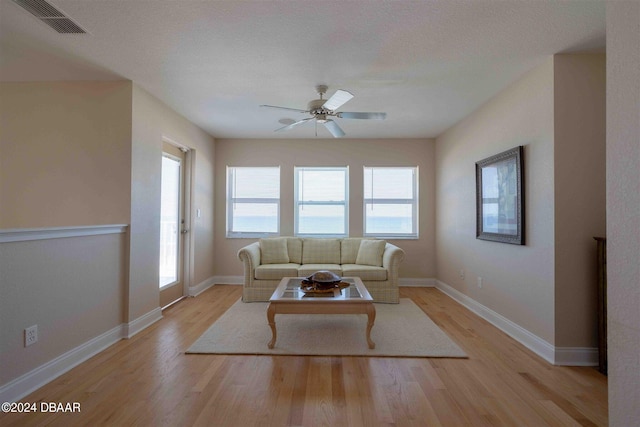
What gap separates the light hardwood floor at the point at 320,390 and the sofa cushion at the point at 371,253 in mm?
1833

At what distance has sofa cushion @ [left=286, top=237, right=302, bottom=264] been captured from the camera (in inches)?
189

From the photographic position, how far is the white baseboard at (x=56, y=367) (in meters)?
1.94

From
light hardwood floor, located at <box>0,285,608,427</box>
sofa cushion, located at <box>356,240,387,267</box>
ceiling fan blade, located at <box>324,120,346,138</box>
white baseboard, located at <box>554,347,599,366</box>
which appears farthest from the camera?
sofa cushion, located at <box>356,240,387,267</box>

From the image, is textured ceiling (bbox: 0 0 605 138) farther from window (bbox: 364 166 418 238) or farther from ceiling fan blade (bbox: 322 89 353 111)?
window (bbox: 364 166 418 238)

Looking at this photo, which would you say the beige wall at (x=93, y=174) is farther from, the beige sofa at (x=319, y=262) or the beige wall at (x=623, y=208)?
the beige wall at (x=623, y=208)

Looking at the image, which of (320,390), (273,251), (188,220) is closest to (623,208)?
(320,390)

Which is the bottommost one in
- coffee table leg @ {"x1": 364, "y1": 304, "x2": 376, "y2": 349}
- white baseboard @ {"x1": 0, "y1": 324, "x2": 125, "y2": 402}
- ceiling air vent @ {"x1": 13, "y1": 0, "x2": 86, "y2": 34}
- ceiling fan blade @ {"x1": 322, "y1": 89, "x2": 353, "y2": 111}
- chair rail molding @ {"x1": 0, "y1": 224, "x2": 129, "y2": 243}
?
white baseboard @ {"x1": 0, "y1": 324, "x2": 125, "y2": 402}

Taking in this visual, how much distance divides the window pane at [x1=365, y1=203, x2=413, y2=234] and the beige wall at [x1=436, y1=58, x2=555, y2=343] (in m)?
0.92

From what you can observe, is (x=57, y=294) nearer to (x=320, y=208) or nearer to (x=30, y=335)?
(x=30, y=335)

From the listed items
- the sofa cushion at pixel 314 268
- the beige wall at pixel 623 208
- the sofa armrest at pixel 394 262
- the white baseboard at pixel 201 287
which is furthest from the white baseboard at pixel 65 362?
the beige wall at pixel 623 208

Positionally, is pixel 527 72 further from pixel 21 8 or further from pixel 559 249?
pixel 21 8

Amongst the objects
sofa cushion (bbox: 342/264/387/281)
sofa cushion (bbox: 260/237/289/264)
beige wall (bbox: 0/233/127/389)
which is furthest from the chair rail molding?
sofa cushion (bbox: 342/264/387/281)

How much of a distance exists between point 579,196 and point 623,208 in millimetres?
1701

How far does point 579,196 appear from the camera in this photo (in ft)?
8.18
